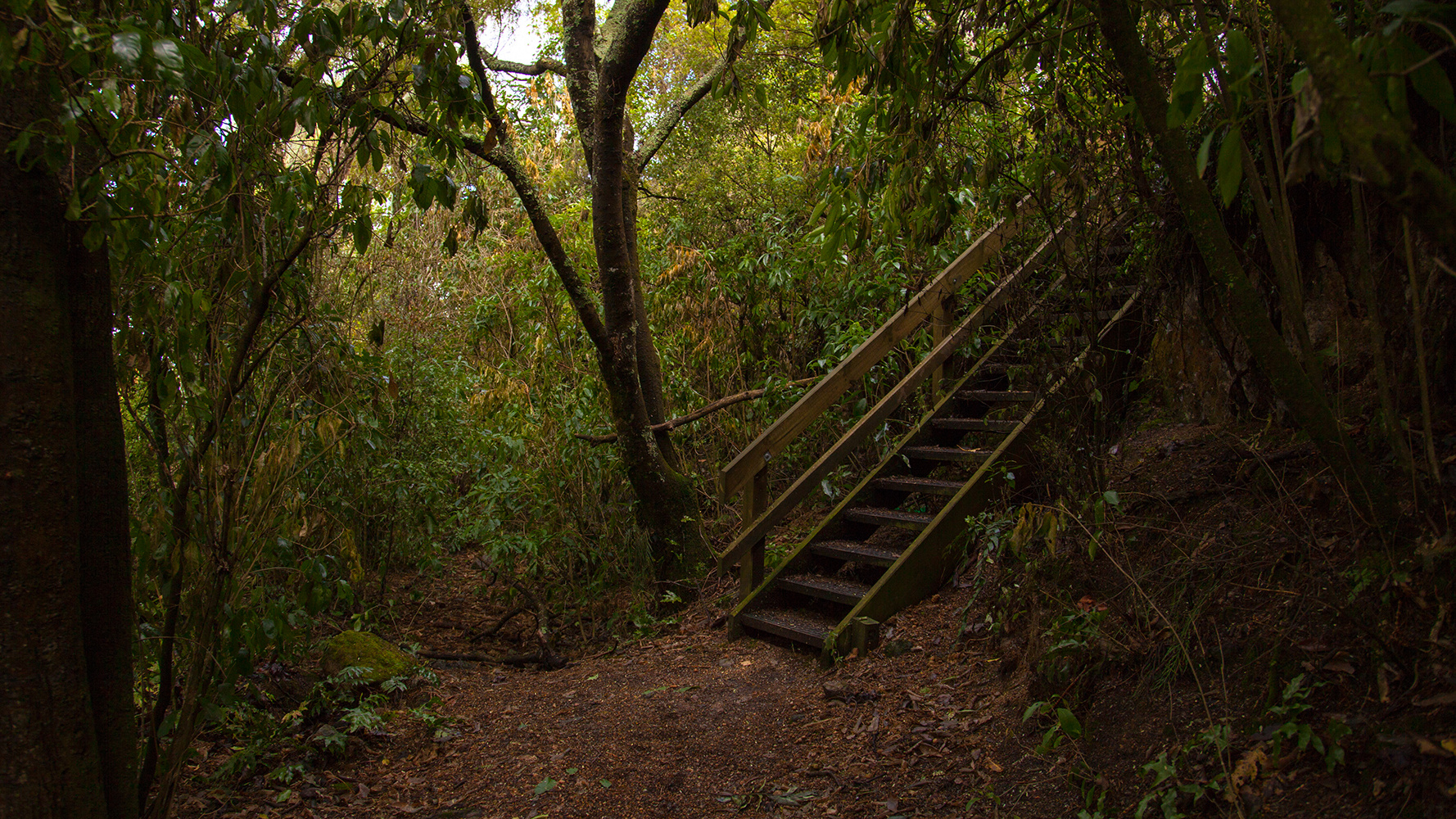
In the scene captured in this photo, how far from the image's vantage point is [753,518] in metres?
5.57

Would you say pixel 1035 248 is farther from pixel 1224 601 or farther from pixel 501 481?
pixel 501 481

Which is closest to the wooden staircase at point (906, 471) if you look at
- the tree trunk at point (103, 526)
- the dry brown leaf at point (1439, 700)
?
the dry brown leaf at point (1439, 700)

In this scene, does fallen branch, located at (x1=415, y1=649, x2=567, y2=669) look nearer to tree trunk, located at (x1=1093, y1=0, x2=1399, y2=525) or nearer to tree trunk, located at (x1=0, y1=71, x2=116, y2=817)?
tree trunk, located at (x1=0, y1=71, x2=116, y2=817)

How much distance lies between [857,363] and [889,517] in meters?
1.01

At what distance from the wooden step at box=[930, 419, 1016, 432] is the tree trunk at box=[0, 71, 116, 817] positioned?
14.8ft

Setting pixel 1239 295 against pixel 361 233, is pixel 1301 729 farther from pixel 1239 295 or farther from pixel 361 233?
pixel 361 233

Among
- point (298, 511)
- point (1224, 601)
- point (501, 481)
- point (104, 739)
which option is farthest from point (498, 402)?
point (1224, 601)

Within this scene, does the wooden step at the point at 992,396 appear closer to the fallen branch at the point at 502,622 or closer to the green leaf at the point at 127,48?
the fallen branch at the point at 502,622

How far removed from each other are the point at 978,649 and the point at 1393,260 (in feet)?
7.73

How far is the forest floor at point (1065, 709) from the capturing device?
8.00 ft

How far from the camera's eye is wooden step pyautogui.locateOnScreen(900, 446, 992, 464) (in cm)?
540

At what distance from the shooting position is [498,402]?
7.43 metres

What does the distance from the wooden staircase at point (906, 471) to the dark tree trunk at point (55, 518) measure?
3291mm

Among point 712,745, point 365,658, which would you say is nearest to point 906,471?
point 712,745
